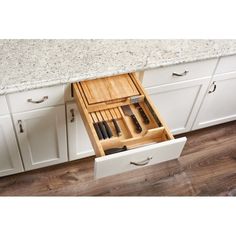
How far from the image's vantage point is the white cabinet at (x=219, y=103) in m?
1.83

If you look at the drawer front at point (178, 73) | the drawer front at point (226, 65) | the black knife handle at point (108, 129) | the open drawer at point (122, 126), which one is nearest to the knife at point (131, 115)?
the open drawer at point (122, 126)

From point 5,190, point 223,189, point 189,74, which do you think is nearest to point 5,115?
point 5,190

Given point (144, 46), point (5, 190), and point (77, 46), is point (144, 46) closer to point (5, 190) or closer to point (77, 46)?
point (77, 46)

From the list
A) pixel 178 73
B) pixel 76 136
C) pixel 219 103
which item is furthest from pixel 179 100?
pixel 76 136

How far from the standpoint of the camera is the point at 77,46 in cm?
147

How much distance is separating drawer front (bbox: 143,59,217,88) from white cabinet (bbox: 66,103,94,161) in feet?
1.38

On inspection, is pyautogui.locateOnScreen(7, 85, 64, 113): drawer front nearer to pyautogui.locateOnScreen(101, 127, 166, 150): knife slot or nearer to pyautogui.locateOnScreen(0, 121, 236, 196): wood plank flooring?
pyautogui.locateOnScreen(101, 127, 166, 150): knife slot

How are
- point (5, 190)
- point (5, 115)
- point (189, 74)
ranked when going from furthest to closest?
1. point (5, 190)
2. point (189, 74)
3. point (5, 115)

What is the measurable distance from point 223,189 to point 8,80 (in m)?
1.53

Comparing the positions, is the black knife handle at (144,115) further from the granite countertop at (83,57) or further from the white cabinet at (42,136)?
the white cabinet at (42,136)

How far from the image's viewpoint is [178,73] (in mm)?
1598

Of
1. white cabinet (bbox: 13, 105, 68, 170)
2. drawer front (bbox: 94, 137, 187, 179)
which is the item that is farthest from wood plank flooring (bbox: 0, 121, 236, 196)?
drawer front (bbox: 94, 137, 187, 179)

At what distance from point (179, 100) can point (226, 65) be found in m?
0.35

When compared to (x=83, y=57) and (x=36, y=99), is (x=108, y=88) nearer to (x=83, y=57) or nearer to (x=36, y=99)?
(x=83, y=57)
